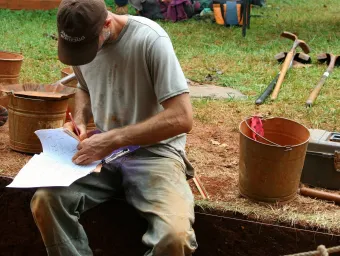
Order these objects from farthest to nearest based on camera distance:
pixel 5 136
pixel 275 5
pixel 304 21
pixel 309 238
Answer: pixel 275 5, pixel 304 21, pixel 5 136, pixel 309 238

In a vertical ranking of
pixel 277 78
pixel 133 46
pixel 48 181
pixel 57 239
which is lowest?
pixel 277 78

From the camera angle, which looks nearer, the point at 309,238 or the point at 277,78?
the point at 309,238

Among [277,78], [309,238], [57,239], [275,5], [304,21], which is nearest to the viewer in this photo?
[57,239]

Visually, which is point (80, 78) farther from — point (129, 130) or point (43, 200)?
point (43, 200)

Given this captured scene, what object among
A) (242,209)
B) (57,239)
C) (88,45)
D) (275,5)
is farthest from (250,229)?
(275,5)

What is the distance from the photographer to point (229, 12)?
11508 millimetres

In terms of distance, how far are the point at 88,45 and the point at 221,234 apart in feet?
5.07

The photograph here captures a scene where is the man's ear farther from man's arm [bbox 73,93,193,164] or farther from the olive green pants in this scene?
the olive green pants

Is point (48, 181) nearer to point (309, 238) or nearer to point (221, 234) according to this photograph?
point (221, 234)

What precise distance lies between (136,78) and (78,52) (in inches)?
14.3

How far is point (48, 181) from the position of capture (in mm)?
3223

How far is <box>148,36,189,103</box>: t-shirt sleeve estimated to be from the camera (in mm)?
3201

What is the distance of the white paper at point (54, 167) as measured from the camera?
3.23m

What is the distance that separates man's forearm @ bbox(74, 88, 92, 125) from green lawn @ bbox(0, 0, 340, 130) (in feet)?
8.49
